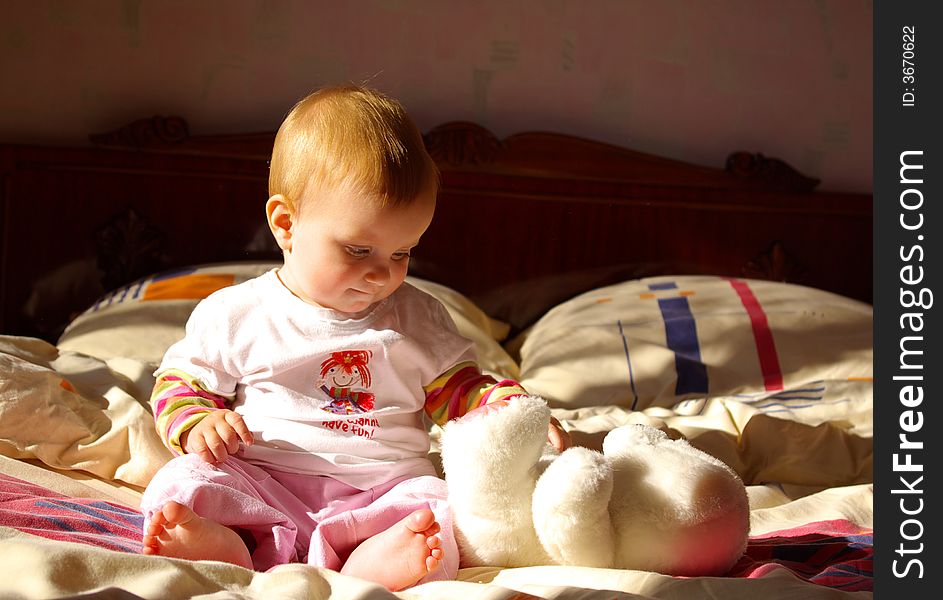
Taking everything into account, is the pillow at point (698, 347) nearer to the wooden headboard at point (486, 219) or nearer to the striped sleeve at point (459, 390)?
the wooden headboard at point (486, 219)

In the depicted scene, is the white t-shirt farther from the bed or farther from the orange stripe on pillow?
the orange stripe on pillow

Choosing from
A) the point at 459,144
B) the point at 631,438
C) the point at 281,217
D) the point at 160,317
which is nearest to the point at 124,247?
the point at 160,317

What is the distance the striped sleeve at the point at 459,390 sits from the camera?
118 centimetres

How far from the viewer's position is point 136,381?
1.57 metres

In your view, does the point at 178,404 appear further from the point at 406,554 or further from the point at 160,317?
the point at 160,317

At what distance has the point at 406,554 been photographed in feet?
3.04

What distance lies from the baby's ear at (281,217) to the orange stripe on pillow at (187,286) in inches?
36.8

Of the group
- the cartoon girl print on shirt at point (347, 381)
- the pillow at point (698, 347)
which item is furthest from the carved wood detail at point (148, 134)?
the cartoon girl print on shirt at point (347, 381)

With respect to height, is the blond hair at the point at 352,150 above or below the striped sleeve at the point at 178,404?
above

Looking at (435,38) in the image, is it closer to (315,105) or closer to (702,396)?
(702,396)

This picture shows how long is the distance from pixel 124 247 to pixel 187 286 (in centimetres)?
39

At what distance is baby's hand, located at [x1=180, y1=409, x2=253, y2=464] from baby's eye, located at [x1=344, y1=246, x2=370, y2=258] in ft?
0.74

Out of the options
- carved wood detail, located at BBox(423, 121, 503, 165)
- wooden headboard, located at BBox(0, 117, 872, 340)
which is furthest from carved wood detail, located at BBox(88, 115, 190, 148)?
carved wood detail, located at BBox(423, 121, 503, 165)
